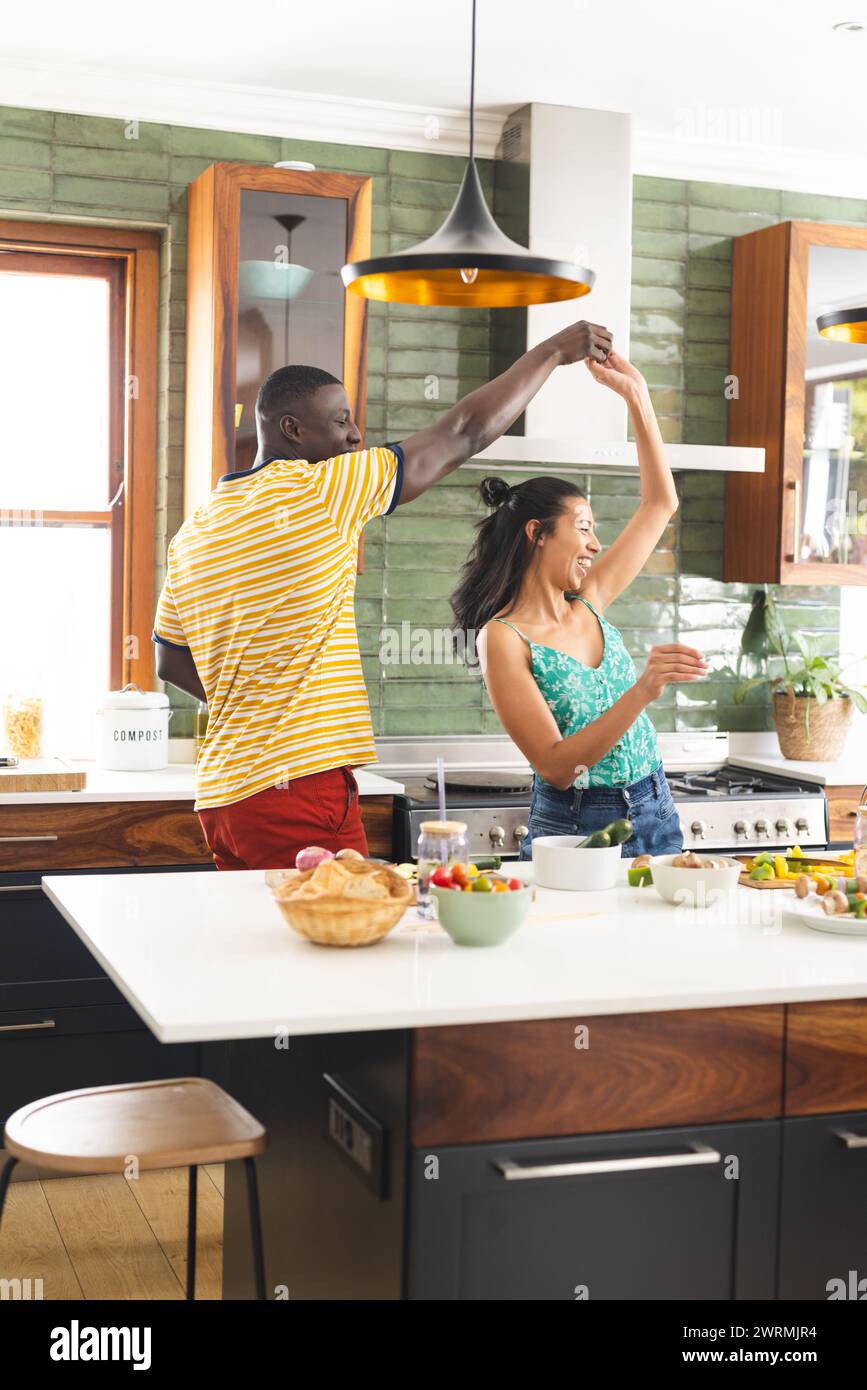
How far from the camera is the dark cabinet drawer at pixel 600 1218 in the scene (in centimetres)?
173

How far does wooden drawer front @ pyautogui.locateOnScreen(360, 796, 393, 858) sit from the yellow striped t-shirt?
3.24 feet

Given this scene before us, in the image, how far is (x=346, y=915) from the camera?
1.93 metres

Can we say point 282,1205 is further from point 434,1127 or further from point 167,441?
point 167,441

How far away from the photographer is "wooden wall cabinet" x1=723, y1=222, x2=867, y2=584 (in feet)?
14.5

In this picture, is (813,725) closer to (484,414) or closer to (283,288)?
(283,288)

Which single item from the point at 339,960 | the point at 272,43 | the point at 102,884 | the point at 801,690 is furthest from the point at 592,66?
the point at 339,960

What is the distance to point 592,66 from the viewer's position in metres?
3.80

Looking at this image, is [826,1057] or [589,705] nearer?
[826,1057]

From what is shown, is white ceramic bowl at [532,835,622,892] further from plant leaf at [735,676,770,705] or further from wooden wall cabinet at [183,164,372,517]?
plant leaf at [735,676,770,705]

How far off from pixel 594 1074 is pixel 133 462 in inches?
113

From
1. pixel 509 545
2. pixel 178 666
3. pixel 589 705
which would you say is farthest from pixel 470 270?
pixel 178 666

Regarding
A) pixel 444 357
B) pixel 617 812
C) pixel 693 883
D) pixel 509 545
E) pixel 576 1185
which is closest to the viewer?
pixel 576 1185
